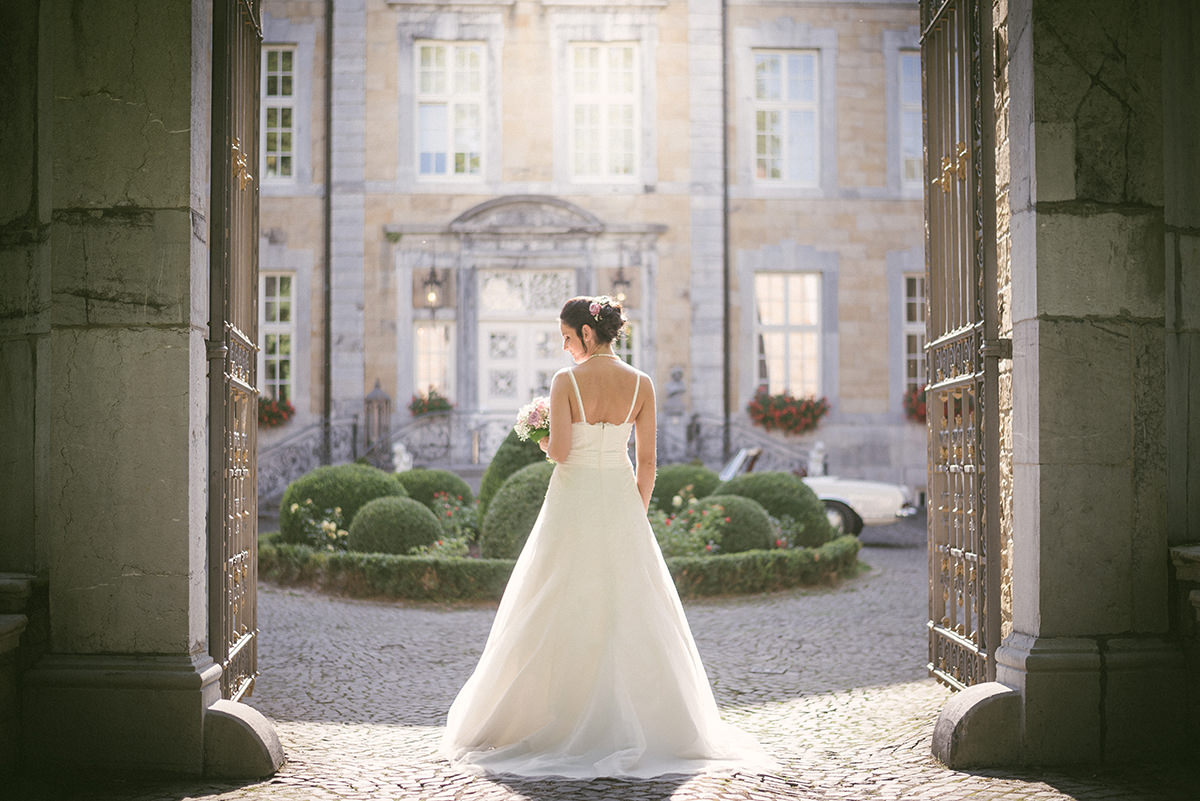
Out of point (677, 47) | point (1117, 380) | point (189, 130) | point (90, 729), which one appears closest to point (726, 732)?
point (1117, 380)

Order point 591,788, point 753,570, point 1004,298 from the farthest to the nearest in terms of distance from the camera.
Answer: point 753,570
point 1004,298
point 591,788

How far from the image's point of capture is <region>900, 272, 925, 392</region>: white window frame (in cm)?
1864

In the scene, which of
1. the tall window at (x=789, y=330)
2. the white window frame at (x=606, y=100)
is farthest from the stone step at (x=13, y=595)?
the tall window at (x=789, y=330)

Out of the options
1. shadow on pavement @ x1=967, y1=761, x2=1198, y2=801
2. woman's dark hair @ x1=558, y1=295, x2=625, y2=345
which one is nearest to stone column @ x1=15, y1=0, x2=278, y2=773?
woman's dark hair @ x1=558, y1=295, x2=625, y2=345

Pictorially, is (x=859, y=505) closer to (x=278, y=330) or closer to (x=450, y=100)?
(x=450, y=100)

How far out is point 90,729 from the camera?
4004 mm

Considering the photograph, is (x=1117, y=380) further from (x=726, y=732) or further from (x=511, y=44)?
(x=511, y=44)

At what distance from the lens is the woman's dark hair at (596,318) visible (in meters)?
4.56

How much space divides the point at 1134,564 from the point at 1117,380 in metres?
0.69

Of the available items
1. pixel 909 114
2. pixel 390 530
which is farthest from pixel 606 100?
pixel 390 530

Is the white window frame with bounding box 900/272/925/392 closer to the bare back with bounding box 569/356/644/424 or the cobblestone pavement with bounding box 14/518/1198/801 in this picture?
the cobblestone pavement with bounding box 14/518/1198/801

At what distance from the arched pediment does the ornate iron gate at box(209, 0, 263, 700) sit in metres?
12.4

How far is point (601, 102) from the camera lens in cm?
1850

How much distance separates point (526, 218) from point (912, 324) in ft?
21.7
